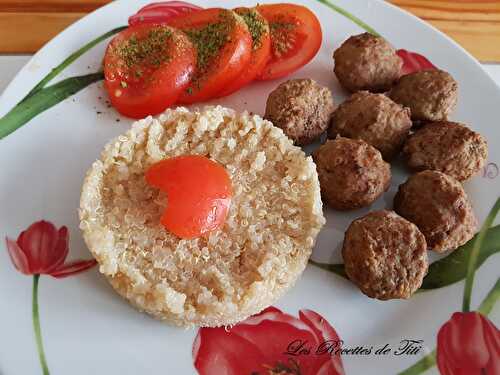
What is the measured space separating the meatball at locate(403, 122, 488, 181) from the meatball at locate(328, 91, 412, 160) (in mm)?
124

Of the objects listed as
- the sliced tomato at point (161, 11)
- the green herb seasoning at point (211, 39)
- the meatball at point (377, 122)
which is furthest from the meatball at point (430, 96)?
the sliced tomato at point (161, 11)

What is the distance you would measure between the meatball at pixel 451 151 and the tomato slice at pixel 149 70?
1.56m

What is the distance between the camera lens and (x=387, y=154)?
11.2ft

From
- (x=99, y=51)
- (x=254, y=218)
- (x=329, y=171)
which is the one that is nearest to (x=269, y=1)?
(x=99, y=51)

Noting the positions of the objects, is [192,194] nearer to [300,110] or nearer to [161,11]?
[300,110]

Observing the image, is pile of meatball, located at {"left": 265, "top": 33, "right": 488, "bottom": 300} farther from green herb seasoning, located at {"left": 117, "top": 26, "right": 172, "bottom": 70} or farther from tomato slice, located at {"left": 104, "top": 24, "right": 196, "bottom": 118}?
green herb seasoning, located at {"left": 117, "top": 26, "right": 172, "bottom": 70}

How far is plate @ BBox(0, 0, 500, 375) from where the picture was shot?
281 centimetres

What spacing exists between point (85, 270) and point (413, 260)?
181 centimetres

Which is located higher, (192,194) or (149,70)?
(149,70)

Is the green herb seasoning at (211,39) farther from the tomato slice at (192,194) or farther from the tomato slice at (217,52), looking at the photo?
the tomato slice at (192,194)

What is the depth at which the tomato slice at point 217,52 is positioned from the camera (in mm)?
3520

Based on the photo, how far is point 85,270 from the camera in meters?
3.06

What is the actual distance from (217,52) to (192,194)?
116 cm

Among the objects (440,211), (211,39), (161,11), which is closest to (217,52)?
(211,39)
